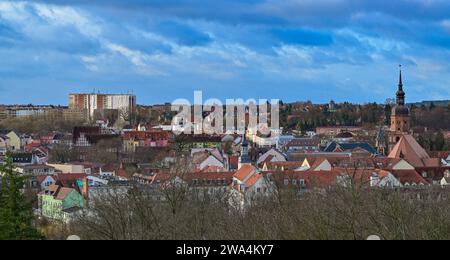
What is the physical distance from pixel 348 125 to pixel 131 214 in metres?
88.2

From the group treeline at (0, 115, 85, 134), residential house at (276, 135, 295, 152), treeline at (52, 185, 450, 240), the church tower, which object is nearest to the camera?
treeline at (52, 185, 450, 240)

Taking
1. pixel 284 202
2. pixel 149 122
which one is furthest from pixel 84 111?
pixel 284 202

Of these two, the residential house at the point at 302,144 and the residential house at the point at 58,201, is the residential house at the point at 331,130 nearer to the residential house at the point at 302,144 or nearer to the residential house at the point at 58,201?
the residential house at the point at 302,144

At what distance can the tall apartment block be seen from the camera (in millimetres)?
129000

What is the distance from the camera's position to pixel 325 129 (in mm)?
94188

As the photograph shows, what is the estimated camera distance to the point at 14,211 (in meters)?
14.9

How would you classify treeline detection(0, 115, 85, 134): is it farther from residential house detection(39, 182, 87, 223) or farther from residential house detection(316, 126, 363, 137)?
residential house detection(39, 182, 87, 223)

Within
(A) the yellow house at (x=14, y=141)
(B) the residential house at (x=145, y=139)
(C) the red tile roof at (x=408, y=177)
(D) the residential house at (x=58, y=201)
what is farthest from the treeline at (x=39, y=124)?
(C) the red tile roof at (x=408, y=177)

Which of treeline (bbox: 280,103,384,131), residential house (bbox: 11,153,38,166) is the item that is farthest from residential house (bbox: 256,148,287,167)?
treeline (bbox: 280,103,384,131)

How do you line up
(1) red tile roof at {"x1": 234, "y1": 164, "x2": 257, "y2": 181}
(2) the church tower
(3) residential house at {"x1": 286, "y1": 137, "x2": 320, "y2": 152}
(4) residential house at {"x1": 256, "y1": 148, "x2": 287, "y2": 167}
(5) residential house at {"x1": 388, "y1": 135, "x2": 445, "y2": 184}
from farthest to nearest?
(3) residential house at {"x1": 286, "y1": 137, "x2": 320, "y2": 152}
(2) the church tower
(4) residential house at {"x1": 256, "y1": 148, "x2": 287, "y2": 167}
(5) residential house at {"x1": 388, "y1": 135, "x2": 445, "y2": 184}
(1) red tile roof at {"x1": 234, "y1": 164, "x2": 257, "y2": 181}

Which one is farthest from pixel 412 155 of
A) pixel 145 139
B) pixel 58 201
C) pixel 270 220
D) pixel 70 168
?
pixel 270 220

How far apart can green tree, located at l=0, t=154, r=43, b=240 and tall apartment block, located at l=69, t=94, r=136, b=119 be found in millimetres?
111842
